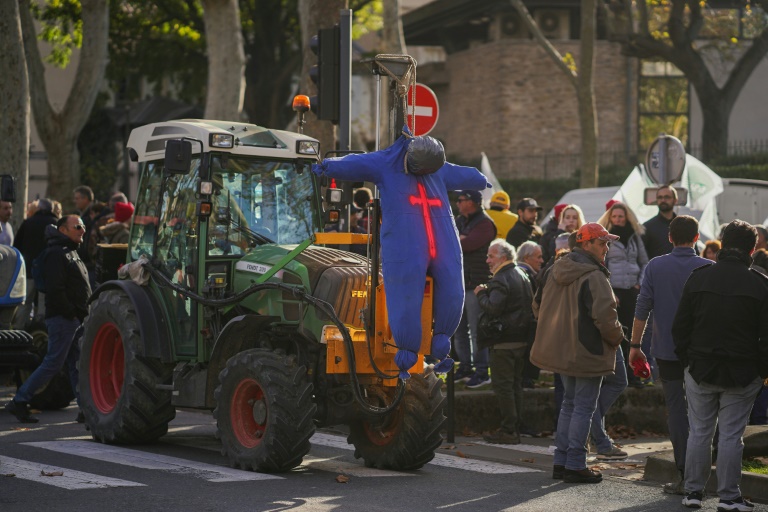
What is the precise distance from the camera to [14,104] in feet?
75.4

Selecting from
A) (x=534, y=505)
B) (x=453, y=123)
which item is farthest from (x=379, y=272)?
(x=453, y=123)

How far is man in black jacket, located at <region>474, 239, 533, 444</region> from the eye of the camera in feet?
43.1

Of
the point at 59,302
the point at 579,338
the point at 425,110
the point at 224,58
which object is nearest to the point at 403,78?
the point at 579,338

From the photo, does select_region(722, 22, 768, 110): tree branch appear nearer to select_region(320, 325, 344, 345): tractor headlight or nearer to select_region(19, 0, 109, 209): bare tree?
select_region(19, 0, 109, 209): bare tree

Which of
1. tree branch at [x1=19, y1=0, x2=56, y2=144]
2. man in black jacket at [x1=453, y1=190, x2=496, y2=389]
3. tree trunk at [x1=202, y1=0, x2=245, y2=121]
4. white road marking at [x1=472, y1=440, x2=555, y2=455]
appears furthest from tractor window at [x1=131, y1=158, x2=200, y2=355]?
tree branch at [x1=19, y1=0, x2=56, y2=144]

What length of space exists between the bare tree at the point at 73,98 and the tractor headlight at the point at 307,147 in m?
15.8

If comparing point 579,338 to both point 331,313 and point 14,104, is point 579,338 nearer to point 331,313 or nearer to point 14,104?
point 331,313

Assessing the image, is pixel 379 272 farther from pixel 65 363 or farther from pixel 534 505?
pixel 65 363

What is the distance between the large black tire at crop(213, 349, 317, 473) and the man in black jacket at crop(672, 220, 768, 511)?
2.64 metres

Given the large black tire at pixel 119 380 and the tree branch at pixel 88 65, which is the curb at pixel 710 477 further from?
the tree branch at pixel 88 65

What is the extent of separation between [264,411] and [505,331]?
9.92ft

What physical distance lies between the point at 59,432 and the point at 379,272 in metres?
3.91

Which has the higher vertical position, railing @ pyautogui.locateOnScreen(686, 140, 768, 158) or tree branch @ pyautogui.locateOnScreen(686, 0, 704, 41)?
tree branch @ pyautogui.locateOnScreen(686, 0, 704, 41)

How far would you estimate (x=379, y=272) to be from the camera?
10852 mm
